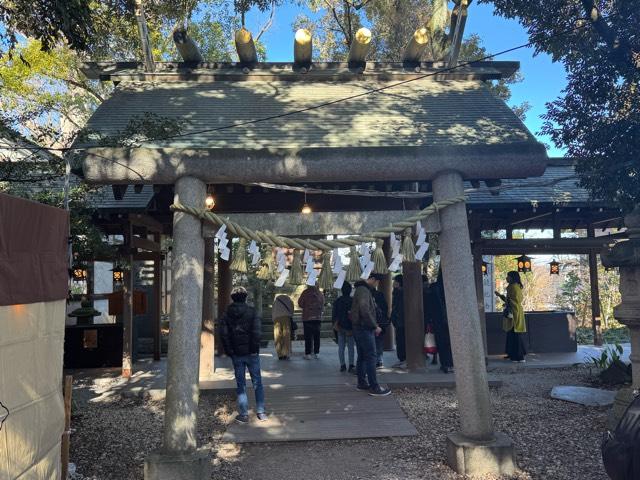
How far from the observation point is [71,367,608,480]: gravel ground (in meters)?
4.60

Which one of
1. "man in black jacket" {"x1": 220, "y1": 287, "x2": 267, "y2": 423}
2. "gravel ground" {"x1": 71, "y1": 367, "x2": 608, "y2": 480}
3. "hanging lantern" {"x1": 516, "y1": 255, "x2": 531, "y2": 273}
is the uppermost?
"hanging lantern" {"x1": 516, "y1": 255, "x2": 531, "y2": 273}

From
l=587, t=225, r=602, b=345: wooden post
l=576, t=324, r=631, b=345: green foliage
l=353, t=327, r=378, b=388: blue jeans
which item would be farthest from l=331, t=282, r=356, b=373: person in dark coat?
l=576, t=324, r=631, b=345: green foliage

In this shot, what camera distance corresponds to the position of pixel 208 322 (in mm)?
8930

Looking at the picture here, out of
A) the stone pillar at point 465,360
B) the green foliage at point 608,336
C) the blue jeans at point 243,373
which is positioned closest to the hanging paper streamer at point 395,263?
the stone pillar at point 465,360

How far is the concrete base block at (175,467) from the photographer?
13.7 feet

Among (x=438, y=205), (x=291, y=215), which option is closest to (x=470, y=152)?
(x=438, y=205)

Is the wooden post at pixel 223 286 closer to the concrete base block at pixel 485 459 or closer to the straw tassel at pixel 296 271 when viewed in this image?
the straw tassel at pixel 296 271

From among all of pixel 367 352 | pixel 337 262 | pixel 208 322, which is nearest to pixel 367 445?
pixel 367 352

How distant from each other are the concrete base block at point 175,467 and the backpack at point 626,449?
324cm

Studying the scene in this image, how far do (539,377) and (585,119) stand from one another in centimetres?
495

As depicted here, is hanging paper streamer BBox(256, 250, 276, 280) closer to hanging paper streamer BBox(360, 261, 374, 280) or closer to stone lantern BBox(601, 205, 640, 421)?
hanging paper streamer BBox(360, 261, 374, 280)

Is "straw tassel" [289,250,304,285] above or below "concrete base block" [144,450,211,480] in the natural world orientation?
above

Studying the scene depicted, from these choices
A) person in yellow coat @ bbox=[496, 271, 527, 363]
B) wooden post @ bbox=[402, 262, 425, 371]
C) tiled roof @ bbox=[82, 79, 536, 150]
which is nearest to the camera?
tiled roof @ bbox=[82, 79, 536, 150]

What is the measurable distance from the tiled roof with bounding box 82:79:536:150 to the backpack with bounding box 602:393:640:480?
3.29m
